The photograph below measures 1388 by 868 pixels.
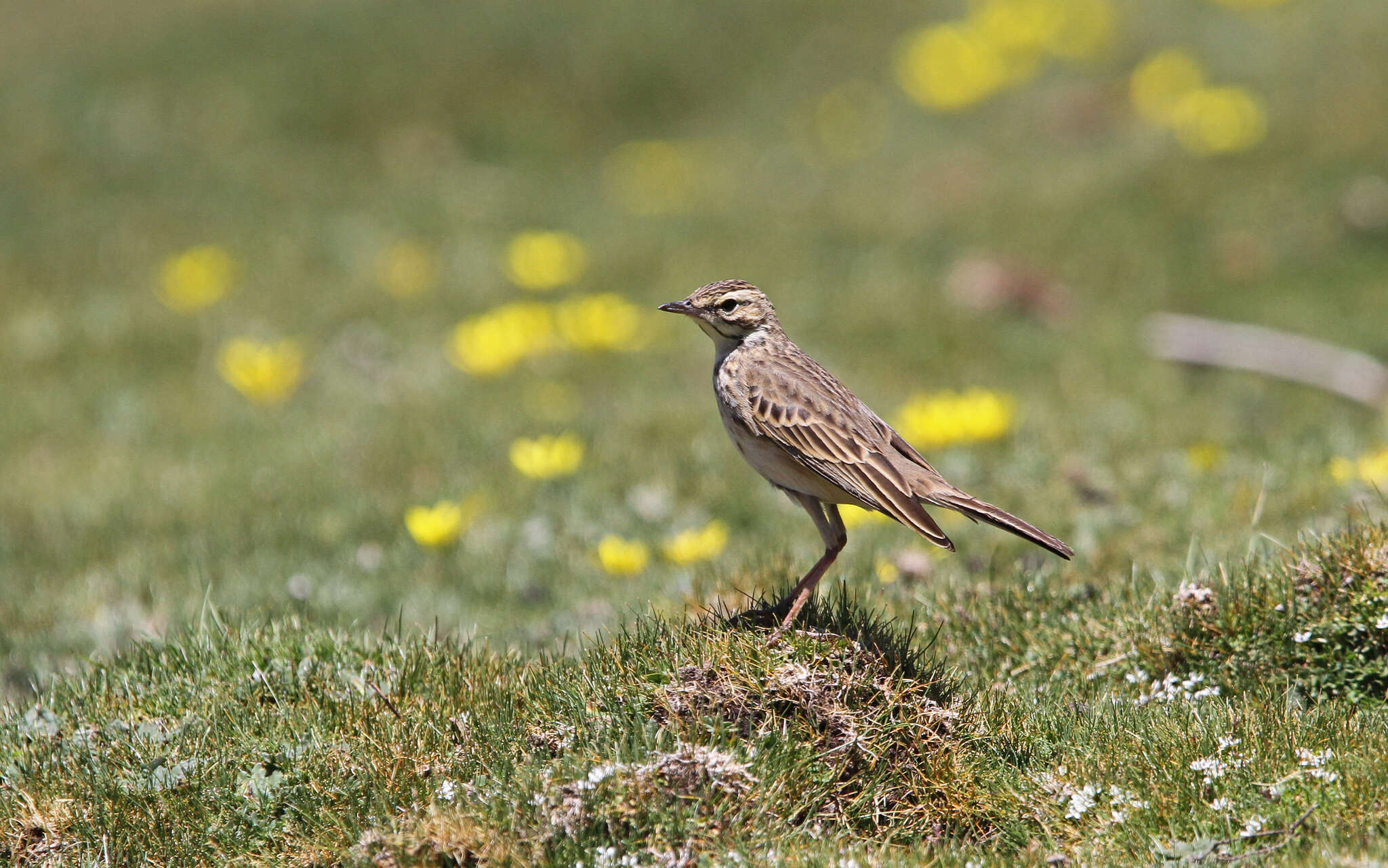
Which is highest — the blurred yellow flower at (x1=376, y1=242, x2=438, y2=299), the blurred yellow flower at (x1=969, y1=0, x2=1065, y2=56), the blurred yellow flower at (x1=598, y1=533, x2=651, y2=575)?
the blurred yellow flower at (x1=969, y1=0, x2=1065, y2=56)

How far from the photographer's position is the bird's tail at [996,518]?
17.0ft

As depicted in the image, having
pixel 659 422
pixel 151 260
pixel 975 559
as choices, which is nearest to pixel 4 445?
pixel 151 260

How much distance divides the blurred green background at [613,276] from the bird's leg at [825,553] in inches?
26.2

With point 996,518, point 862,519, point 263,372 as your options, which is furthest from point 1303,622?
point 263,372

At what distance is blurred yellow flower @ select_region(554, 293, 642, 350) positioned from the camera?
41.4 ft

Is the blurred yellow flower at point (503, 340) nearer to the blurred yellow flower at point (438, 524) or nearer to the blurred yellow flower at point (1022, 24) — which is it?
the blurred yellow flower at point (438, 524)

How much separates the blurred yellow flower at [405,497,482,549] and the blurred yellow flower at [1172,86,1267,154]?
35.4ft

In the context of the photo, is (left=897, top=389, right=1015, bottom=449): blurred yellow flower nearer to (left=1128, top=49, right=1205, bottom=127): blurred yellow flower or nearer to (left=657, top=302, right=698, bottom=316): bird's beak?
(left=657, top=302, right=698, bottom=316): bird's beak

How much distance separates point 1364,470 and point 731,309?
11.5ft

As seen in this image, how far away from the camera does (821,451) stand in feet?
19.5

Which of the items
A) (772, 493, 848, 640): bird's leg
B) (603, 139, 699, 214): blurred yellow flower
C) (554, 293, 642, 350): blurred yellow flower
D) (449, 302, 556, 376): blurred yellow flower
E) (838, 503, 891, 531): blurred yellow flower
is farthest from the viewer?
(603, 139, 699, 214): blurred yellow flower

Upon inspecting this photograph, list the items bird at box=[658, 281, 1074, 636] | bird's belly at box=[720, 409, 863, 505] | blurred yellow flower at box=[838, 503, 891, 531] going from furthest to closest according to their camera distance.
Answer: blurred yellow flower at box=[838, 503, 891, 531], bird's belly at box=[720, 409, 863, 505], bird at box=[658, 281, 1074, 636]

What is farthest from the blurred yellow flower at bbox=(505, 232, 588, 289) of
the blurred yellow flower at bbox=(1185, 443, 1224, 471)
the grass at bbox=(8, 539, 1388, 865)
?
the grass at bbox=(8, 539, 1388, 865)

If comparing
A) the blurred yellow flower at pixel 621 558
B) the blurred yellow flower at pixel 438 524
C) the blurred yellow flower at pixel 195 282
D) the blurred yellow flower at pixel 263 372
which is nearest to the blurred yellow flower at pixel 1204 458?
the blurred yellow flower at pixel 621 558
